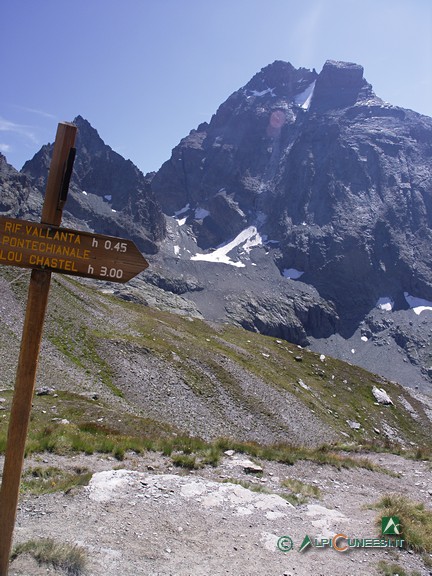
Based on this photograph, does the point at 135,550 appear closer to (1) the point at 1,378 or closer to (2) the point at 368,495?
(2) the point at 368,495

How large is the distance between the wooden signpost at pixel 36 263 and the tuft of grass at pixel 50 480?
4247 millimetres

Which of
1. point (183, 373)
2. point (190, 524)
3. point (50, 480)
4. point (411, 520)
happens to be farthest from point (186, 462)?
point (183, 373)

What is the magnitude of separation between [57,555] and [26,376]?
325cm

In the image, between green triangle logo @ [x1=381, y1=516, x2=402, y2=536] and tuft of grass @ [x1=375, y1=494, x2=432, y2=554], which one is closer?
tuft of grass @ [x1=375, y1=494, x2=432, y2=554]

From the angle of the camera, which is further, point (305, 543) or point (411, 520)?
point (411, 520)

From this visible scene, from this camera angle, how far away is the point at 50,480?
11961 mm

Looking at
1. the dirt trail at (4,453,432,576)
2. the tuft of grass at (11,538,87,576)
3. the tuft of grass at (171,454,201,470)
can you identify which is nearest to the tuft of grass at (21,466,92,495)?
the dirt trail at (4,453,432,576)

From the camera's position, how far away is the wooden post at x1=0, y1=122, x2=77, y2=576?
22.5 ft

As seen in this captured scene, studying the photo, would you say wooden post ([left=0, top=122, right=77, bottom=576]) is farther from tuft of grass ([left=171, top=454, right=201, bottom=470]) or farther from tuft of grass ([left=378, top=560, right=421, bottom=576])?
tuft of grass ([left=171, top=454, right=201, bottom=470])

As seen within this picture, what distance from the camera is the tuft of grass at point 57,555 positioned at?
7340 millimetres

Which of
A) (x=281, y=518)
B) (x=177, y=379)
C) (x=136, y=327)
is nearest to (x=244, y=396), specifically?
(x=177, y=379)

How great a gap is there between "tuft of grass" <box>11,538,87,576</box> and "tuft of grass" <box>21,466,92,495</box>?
322 cm

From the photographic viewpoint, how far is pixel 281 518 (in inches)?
428

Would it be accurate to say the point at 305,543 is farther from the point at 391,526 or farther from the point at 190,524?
the point at 190,524
